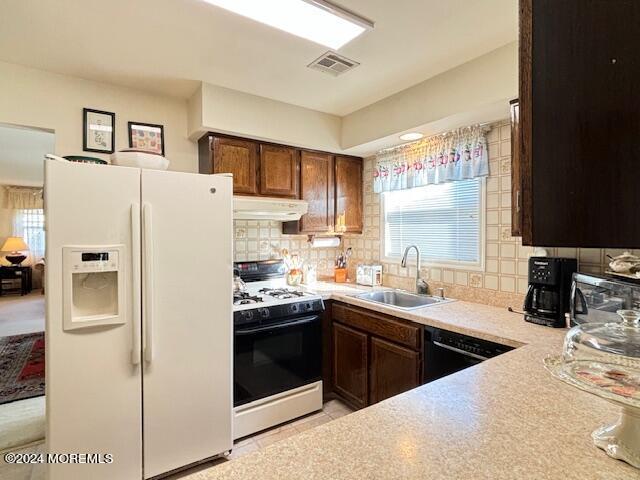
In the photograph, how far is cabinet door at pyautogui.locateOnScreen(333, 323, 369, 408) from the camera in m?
2.40

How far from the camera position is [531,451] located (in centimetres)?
75

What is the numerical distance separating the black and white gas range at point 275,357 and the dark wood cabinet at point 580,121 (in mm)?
1977

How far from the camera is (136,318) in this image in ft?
5.61

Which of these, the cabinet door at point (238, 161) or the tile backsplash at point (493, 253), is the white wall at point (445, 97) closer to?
the tile backsplash at point (493, 253)

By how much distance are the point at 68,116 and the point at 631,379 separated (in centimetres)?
303

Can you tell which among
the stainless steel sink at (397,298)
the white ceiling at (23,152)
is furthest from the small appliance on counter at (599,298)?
the white ceiling at (23,152)

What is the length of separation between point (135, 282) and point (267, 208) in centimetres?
111

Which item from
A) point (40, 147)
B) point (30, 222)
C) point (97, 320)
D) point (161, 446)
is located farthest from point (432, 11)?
point (30, 222)

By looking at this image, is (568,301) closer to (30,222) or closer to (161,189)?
(161,189)

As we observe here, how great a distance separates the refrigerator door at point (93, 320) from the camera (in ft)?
5.13

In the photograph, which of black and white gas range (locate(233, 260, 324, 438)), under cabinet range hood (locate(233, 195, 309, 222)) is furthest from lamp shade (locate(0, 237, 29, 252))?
black and white gas range (locate(233, 260, 324, 438))

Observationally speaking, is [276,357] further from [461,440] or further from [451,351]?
[461,440]

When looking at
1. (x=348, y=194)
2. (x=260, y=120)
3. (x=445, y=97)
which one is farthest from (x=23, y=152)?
(x=445, y=97)

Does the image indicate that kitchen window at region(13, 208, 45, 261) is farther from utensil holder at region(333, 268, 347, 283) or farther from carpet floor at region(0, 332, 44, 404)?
utensil holder at region(333, 268, 347, 283)
